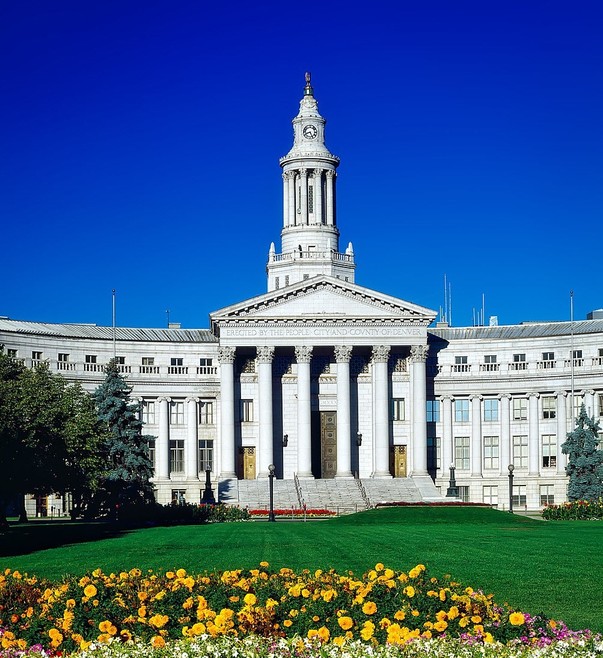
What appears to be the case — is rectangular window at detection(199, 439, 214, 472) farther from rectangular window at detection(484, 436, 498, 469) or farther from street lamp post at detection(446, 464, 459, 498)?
rectangular window at detection(484, 436, 498, 469)

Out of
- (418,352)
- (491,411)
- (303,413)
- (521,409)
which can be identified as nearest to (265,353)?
(303,413)

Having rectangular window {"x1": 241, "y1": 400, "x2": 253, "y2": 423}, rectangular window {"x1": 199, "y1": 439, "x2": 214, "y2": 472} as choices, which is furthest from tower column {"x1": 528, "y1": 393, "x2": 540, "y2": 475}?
rectangular window {"x1": 199, "y1": 439, "x2": 214, "y2": 472}

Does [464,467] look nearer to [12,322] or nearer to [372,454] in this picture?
[372,454]

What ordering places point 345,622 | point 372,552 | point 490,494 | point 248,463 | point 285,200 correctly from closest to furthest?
point 345,622
point 372,552
point 248,463
point 490,494
point 285,200

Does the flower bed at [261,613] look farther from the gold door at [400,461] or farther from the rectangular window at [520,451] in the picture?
the rectangular window at [520,451]

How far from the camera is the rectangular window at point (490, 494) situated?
101625 millimetres

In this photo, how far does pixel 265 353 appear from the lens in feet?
315

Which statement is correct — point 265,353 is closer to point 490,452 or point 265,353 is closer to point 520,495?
point 490,452

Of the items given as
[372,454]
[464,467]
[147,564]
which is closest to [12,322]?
[372,454]

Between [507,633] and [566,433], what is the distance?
7873 centimetres

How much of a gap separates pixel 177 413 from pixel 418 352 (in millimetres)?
21181

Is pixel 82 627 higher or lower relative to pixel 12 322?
lower

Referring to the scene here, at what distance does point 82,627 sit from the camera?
2172 centimetres

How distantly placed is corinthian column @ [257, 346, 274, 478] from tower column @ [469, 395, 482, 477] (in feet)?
59.6
